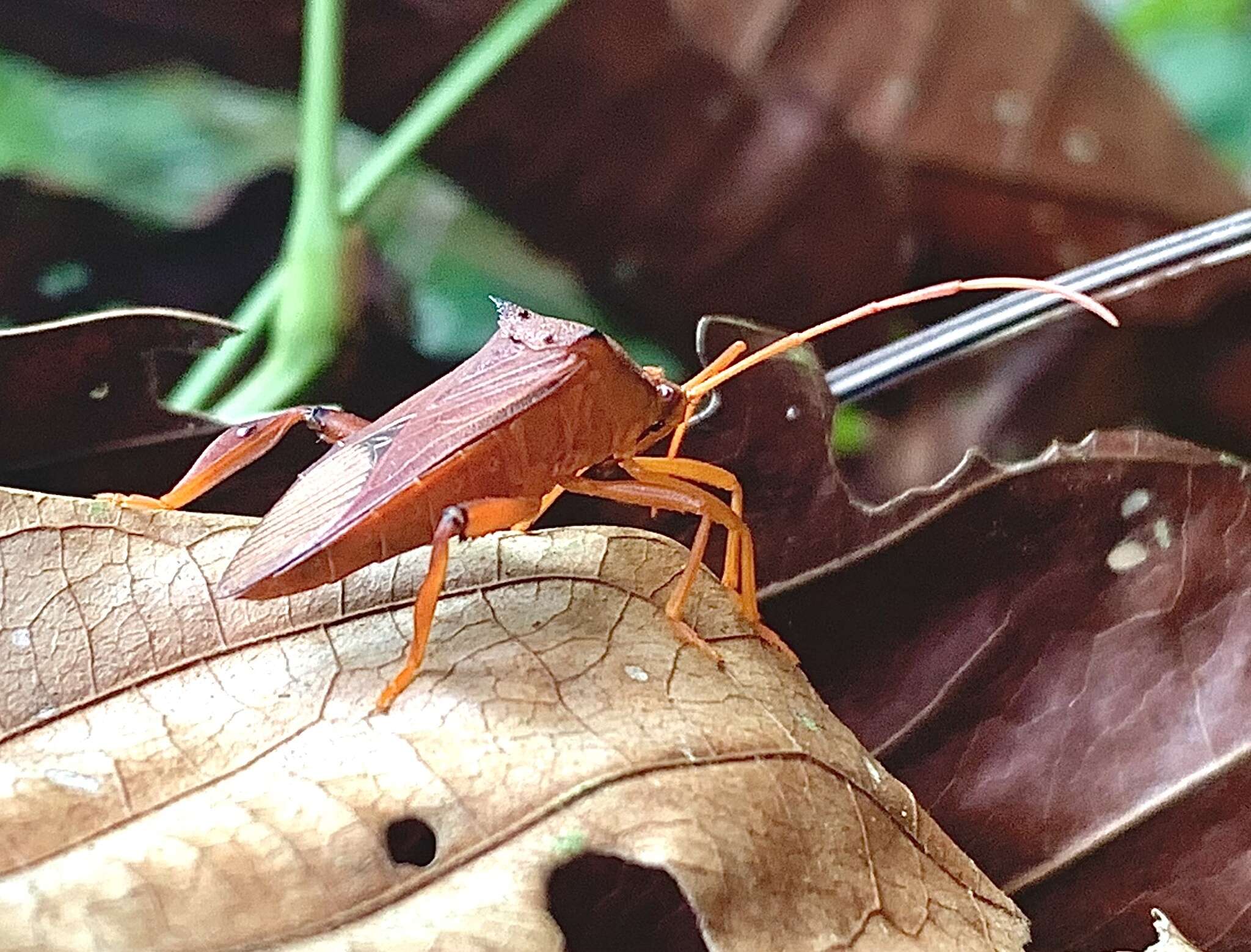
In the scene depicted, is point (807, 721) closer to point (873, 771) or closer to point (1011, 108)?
point (873, 771)

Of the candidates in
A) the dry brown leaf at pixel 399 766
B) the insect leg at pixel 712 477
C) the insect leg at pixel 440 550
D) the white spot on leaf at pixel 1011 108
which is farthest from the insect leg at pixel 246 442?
the white spot on leaf at pixel 1011 108

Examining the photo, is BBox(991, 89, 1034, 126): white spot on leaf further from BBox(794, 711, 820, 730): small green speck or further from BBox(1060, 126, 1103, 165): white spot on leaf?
BBox(794, 711, 820, 730): small green speck

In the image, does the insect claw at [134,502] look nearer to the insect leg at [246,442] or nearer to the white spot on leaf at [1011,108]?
the insect leg at [246,442]

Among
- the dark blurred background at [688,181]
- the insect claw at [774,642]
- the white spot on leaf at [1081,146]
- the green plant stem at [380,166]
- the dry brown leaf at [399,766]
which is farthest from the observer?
the white spot on leaf at [1081,146]

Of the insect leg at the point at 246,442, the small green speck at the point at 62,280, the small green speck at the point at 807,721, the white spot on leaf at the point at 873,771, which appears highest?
the small green speck at the point at 62,280

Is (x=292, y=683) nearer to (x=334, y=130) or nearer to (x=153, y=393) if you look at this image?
(x=153, y=393)

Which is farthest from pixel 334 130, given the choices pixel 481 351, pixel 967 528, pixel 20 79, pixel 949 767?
pixel 949 767
